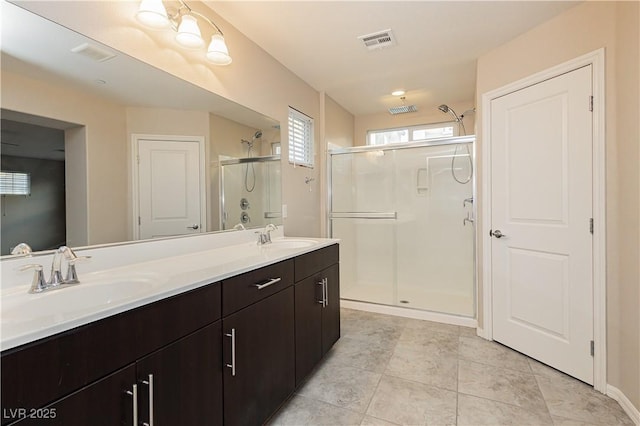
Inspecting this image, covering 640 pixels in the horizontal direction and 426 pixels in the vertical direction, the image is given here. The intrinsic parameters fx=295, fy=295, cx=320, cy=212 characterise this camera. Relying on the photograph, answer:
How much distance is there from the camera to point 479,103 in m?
2.58

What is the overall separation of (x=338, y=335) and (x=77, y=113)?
2.16m

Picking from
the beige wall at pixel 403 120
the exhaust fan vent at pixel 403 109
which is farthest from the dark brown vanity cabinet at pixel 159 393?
the beige wall at pixel 403 120

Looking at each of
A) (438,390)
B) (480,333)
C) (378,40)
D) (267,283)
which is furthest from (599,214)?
(267,283)

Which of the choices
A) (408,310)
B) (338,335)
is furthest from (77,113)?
(408,310)

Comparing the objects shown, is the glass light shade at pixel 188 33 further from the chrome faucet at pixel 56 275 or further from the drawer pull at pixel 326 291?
the drawer pull at pixel 326 291

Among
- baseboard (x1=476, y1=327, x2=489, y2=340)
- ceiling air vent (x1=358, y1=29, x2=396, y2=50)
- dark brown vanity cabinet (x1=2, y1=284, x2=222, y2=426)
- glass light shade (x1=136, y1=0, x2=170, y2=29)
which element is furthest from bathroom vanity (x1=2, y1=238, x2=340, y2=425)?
ceiling air vent (x1=358, y1=29, x2=396, y2=50)

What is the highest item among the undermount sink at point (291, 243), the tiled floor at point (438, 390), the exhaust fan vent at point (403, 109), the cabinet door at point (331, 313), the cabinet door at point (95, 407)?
the exhaust fan vent at point (403, 109)

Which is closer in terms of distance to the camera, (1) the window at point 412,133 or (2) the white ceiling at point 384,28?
(2) the white ceiling at point 384,28

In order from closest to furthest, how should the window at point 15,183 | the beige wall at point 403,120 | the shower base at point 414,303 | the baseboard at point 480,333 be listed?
1. the window at point 15,183
2. the baseboard at point 480,333
3. the shower base at point 414,303
4. the beige wall at point 403,120

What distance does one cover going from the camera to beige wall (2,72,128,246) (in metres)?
1.17

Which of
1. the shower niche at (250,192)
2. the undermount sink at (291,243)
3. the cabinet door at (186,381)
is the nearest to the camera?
the cabinet door at (186,381)

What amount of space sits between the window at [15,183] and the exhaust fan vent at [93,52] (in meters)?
0.57

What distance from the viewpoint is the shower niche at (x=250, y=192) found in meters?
2.05

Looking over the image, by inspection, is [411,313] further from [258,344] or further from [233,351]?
[233,351]
